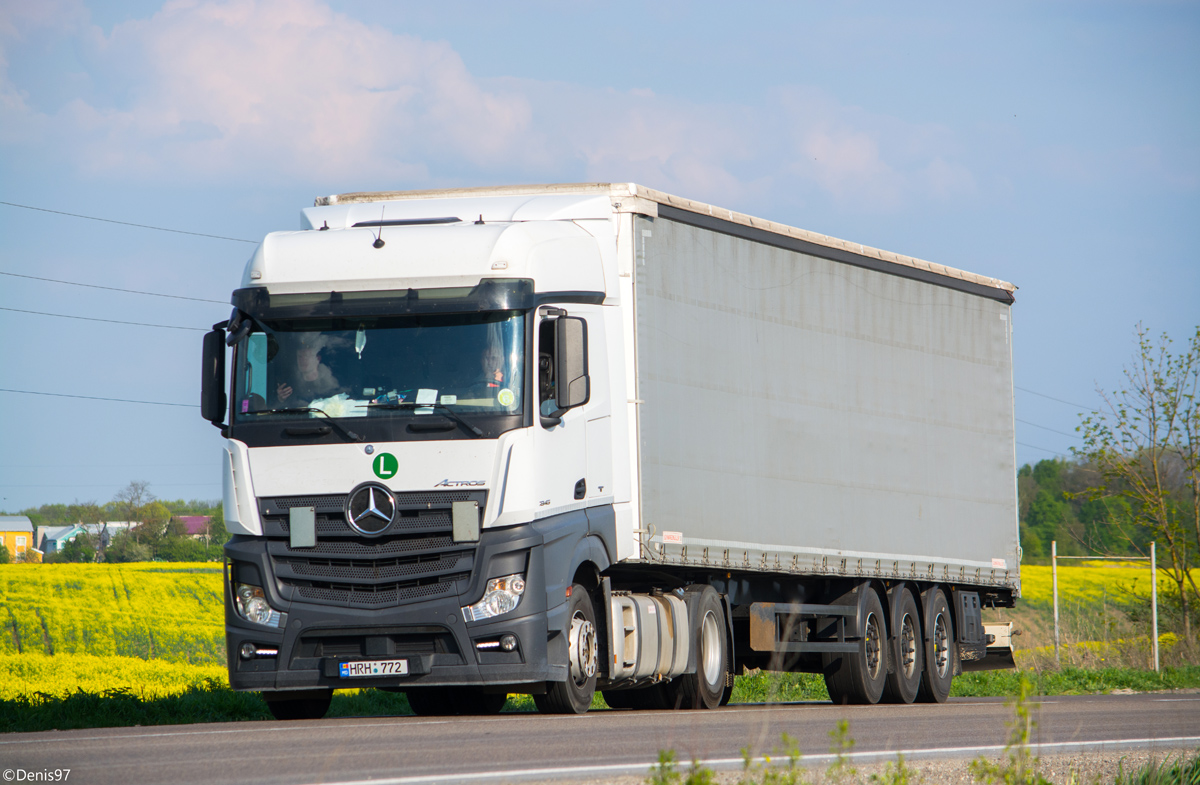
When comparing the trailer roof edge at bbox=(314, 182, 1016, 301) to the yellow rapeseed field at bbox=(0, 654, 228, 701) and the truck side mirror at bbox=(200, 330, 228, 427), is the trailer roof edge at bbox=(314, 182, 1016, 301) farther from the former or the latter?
the yellow rapeseed field at bbox=(0, 654, 228, 701)

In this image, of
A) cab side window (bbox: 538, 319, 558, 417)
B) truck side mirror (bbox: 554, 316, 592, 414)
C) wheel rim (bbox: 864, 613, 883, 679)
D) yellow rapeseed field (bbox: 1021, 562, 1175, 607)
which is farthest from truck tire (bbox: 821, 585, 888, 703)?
yellow rapeseed field (bbox: 1021, 562, 1175, 607)

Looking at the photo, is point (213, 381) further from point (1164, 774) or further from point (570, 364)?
point (1164, 774)

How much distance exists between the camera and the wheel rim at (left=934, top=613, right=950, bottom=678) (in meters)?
17.9

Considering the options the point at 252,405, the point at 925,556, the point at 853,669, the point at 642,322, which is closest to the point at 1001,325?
the point at 925,556

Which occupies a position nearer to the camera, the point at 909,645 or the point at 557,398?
the point at 557,398

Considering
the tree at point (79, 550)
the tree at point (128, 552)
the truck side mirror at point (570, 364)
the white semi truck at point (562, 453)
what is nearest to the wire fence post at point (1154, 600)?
the white semi truck at point (562, 453)

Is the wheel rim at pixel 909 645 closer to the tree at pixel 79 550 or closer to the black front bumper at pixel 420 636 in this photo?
the black front bumper at pixel 420 636

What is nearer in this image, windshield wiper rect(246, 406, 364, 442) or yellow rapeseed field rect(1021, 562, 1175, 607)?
windshield wiper rect(246, 406, 364, 442)

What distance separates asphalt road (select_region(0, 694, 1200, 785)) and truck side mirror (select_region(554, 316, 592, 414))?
2386 mm

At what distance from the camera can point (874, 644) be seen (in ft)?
54.6

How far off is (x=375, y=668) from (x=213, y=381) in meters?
2.52

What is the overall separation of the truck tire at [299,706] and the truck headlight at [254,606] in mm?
1256

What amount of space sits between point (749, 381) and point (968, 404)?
15.6 ft

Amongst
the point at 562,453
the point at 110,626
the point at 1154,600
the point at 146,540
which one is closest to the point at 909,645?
the point at 562,453
